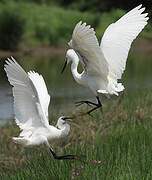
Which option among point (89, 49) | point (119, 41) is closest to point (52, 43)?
point (119, 41)

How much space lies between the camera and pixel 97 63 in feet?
21.6

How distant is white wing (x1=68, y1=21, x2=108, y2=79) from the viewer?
572 centimetres

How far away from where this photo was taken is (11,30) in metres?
26.4

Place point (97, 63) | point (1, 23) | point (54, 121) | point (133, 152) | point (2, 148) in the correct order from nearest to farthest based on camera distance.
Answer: point (133, 152) < point (97, 63) < point (2, 148) < point (54, 121) < point (1, 23)

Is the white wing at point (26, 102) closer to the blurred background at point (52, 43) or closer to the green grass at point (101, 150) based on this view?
the green grass at point (101, 150)

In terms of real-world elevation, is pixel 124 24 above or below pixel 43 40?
below

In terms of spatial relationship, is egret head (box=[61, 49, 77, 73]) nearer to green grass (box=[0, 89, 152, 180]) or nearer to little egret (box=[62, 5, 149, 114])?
little egret (box=[62, 5, 149, 114])

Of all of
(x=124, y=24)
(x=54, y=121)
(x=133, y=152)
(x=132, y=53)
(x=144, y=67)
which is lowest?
(x=133, y=152)

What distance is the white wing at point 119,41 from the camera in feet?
22.3

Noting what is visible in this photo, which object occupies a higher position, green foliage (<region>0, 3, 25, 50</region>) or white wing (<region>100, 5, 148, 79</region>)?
green foliage (<region>0, 3, 25, 50</region>)

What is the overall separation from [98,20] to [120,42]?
23133 millimetres

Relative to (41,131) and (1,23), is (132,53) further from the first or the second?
(41,131)

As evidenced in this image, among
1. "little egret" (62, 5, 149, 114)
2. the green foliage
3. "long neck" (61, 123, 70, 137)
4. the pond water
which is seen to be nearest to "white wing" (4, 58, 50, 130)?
"long neck" (61, 123, 70, 137)

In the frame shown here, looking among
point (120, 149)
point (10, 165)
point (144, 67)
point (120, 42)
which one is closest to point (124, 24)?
point (120, 42)
